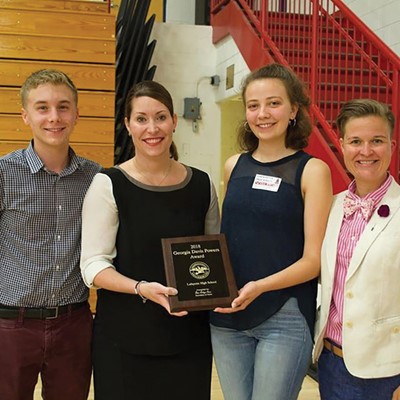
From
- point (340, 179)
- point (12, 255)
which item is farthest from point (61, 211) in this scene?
point (340, 179)

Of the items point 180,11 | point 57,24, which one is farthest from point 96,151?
point 180,11

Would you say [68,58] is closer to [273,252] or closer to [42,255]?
[42,255]

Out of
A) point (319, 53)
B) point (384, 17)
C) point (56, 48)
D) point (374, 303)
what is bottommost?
point (374, 303)

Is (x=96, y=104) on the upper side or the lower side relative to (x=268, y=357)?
upper

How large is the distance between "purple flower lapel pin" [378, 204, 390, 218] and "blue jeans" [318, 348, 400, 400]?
460mm

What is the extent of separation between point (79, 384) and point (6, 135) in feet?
13.1

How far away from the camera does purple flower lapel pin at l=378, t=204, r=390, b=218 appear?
170cm

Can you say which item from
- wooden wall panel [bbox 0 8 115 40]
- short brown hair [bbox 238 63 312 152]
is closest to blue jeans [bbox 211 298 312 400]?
short brown hair [bbox 238 63 312 152]

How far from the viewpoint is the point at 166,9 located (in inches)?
316

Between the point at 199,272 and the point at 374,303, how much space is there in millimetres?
528

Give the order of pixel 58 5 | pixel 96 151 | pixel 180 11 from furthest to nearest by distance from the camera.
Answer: pixel 180 11 < pixel 58 5 < pixel 96 151

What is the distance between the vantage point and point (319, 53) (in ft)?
17.2

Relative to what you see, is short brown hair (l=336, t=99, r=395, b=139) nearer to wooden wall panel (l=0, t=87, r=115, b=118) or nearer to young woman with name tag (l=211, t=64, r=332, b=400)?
young woman with name tag (l=211, t=64, r=332, b=400)

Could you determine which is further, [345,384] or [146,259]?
[146,259]
